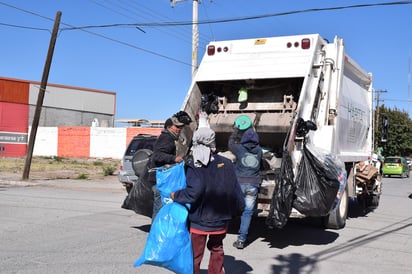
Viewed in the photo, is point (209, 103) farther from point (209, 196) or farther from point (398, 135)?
point (398, 135)

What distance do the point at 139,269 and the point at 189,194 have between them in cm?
188

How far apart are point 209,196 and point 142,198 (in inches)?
123

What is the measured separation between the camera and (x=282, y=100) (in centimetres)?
903

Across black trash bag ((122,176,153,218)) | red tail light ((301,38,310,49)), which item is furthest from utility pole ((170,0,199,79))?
black trash bag ((122,176,153,218))

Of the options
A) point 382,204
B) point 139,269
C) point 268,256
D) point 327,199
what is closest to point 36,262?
point 139,269

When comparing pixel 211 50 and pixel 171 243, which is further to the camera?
pixel 211 50

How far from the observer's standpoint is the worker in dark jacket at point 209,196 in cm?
432

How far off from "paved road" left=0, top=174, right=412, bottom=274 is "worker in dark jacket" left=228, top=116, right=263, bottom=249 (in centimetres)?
33

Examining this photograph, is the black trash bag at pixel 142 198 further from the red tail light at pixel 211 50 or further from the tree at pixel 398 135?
the tree at pixel 398 135

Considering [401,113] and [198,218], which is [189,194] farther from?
[401,113]

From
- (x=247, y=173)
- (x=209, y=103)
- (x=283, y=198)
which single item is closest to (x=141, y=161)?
(x=247, y=173)

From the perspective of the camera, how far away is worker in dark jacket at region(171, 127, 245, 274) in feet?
14.2

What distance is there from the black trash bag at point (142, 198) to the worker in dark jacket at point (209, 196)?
2.80 metres

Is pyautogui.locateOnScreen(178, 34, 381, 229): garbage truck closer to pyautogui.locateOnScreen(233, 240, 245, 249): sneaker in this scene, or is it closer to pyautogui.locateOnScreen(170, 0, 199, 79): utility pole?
pyautogui.locateOnScreen(233, 240, 245, 249): sneaker
